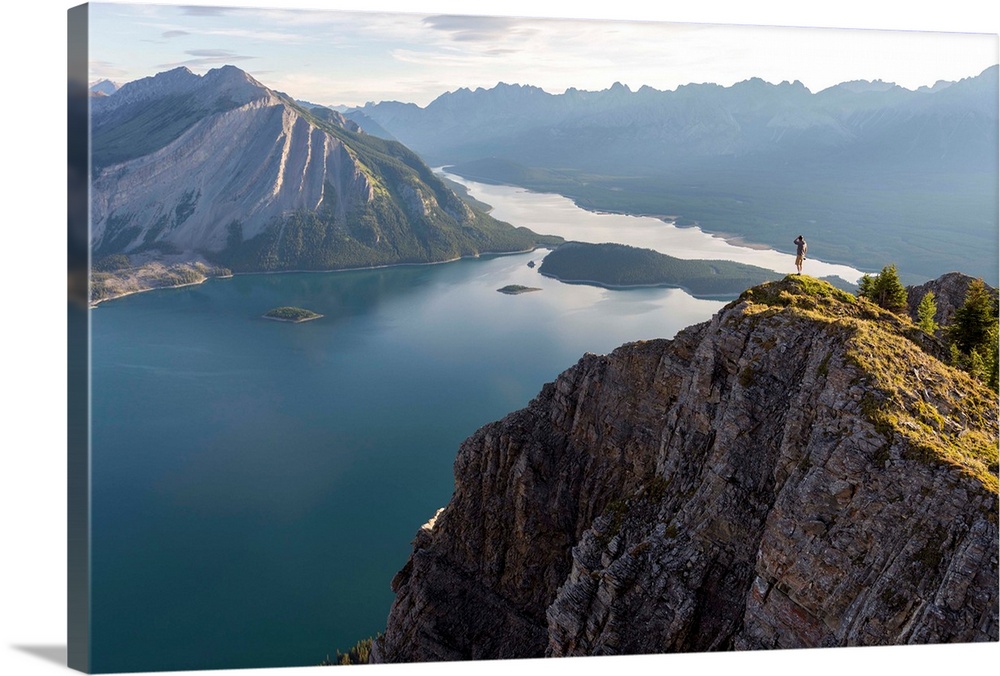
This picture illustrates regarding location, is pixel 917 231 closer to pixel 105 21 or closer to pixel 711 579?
pixel 711 579

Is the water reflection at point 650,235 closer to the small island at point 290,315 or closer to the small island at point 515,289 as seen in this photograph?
the small island at point 515,289

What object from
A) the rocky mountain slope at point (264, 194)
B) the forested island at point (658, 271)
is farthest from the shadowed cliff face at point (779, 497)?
the rocky mountain slope at point (264, 194)

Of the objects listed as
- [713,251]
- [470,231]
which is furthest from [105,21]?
[470,231]

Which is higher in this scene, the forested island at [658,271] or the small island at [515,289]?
the forested island at [658,271]

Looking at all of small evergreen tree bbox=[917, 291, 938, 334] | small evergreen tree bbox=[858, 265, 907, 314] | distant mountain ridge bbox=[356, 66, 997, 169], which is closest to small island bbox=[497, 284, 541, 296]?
distant mountain ridge bbox=[356, 66, 997, 169]

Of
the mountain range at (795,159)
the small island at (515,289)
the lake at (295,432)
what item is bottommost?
the lake at (295,432)
